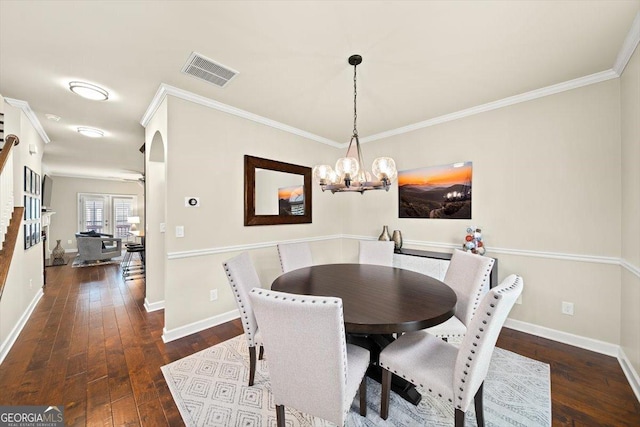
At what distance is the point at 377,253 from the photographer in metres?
3.07

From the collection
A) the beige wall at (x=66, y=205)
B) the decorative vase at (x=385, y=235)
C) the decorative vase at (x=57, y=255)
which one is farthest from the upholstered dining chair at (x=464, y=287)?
the beige wall at (x=66, y=205)

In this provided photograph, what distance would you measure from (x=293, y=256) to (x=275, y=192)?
1116 millimetres

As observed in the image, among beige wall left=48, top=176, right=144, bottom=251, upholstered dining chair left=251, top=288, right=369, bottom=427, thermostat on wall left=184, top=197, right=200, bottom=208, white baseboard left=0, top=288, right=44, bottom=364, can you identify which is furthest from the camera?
beige wall left=48, top=176, right=144, bottom=251

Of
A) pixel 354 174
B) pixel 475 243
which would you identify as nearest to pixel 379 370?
pixel 354 174

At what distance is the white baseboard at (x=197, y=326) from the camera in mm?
2604

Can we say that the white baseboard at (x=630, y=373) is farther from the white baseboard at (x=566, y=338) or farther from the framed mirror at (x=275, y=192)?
the framed mirror at (x=275, y=192)

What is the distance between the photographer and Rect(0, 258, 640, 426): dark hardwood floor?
5.40ft

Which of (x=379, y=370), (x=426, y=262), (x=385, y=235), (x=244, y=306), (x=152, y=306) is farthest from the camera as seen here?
(x=385, y=235)

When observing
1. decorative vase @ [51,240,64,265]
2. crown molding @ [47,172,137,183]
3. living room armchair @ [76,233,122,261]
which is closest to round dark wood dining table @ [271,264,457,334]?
living room armchair @ [76,233,122,261]

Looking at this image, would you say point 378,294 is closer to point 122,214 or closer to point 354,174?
point 354,174

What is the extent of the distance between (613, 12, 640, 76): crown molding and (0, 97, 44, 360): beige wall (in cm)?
541

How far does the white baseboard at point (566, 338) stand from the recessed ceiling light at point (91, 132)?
20.3 feet

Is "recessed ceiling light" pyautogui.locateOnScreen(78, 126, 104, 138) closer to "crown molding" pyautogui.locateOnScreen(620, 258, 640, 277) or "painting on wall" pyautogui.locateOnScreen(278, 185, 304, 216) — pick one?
"painting on wall" pyautogui.locateOnScreen(278, 185, 304, 216)

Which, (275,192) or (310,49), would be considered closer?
(310,49)
